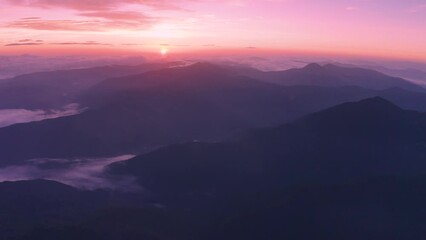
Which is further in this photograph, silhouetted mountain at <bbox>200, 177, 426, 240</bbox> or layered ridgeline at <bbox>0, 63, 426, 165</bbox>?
layered ridgeline at <bbox>0, 63, 426, 165</bbox>

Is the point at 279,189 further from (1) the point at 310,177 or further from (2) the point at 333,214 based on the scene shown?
(1) the point at 310,177

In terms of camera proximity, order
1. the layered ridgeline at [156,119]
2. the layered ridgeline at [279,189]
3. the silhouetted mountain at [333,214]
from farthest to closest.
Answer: the layered ridgeline at [156,119] < the layered ridgeline at [279,189] < the silhouetted mountain at [333,214]

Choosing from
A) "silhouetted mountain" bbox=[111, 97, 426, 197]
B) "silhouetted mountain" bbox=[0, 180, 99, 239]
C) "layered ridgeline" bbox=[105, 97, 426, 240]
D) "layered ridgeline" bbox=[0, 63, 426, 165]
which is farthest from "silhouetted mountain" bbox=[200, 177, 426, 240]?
"layered ridgeline" bbox=[0, 63, 426, 165]

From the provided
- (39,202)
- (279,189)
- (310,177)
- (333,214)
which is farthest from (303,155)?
(39,202)

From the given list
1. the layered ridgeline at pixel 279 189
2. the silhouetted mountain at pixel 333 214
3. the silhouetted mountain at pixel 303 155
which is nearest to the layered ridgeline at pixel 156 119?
the silhouetted mountain at pixel 303 155

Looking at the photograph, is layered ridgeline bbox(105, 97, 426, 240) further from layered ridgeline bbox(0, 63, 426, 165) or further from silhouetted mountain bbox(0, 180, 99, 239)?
layered ridgeline bbox(0, 63, 426, 165)

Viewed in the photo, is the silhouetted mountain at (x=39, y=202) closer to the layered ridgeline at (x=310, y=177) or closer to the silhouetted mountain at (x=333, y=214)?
the layered ridgeline at (x=310, y=177)
